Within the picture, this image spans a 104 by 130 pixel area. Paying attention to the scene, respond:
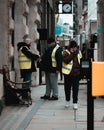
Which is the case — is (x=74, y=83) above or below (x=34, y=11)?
below

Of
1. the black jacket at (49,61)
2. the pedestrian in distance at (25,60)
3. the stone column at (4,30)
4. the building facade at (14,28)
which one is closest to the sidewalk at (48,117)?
the pedestrian in distance at (25,60)

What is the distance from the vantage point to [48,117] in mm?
12602

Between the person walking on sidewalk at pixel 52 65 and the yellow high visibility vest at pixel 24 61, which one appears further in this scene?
the person walking on sidewalk at pixel 52 65

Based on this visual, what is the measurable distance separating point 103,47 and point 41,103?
6.13 meters

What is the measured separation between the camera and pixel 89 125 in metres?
7.11

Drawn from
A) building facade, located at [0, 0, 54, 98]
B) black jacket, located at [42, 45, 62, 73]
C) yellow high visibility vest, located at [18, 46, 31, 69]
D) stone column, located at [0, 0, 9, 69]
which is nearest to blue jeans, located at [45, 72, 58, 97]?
black jacket, located at [42, 45, 62, 73]

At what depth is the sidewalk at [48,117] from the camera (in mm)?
11068

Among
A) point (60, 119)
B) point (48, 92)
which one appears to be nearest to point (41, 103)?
point (48, 92)

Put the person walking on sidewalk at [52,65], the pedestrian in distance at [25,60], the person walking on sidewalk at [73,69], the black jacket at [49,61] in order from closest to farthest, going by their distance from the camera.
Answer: the person walking on sidewalk at [73,69]
the pedestrian in distance at [25,60]
the black jacket at [49,61]
the person walking on sidewalk at [52,65]

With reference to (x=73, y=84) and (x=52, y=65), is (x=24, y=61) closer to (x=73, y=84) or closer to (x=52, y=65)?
(x=52, y=65)

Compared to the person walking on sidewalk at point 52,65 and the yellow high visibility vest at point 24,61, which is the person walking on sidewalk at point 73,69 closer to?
the yellow high visibility vest at point 24,61

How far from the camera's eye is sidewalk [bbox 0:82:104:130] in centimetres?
1107

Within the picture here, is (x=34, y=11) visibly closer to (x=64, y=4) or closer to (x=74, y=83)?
(x=74, y=83)

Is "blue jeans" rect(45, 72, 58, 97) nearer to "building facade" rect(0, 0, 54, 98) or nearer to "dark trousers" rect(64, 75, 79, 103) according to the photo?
"building facade" rect(0, 0, 54, 98)
